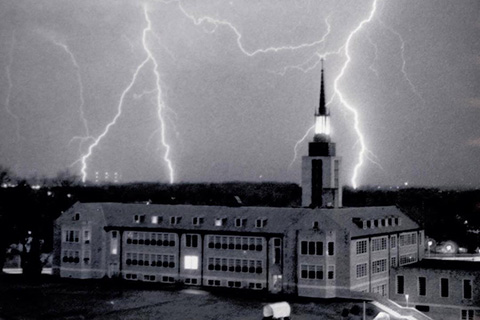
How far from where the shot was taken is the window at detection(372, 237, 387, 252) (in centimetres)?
5009

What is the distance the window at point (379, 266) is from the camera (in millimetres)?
49784

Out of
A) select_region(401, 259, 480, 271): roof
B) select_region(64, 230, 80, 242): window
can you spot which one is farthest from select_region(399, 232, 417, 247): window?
select_region(64, 230, 80, 242): window

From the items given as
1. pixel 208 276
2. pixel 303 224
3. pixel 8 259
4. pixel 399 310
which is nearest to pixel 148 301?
pixel 208 276

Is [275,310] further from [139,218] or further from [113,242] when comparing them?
[113,242]

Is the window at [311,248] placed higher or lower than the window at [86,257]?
higher

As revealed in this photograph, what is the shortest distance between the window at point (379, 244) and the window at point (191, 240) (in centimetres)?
1233

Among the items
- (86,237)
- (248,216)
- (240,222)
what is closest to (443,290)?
(248,216)

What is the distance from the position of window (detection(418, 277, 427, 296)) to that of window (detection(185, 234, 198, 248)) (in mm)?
15425

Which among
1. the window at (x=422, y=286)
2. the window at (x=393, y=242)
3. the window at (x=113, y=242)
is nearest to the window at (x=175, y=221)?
the window at (x=113, y=242)

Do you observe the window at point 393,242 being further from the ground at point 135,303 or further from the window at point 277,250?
the ground at point 135,303

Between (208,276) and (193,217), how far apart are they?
440 centimetres

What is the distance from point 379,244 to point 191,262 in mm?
13141

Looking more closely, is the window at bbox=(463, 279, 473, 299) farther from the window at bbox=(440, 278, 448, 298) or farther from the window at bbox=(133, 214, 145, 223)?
the window at bbox=(133, 214, 145, 223)

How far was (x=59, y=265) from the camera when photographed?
56688mm
